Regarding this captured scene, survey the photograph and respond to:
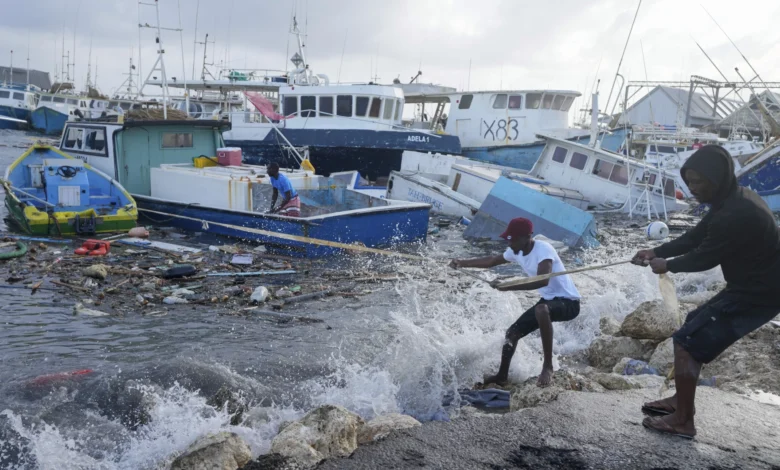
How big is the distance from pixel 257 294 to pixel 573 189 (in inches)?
482

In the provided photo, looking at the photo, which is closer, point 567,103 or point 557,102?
point 557,102

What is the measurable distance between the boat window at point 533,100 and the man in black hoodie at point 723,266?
20.0 meters

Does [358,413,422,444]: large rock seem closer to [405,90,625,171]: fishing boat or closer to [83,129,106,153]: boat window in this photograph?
[83,129,106,153]: boat window

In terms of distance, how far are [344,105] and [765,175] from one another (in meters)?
12.8

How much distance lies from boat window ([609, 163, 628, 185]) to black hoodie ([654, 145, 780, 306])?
14736 millimetres

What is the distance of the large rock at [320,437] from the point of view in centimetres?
369

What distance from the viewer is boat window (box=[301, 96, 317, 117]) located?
21.2m

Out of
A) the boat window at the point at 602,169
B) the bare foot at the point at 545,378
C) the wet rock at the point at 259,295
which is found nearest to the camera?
the bare foot at the point at 545,378

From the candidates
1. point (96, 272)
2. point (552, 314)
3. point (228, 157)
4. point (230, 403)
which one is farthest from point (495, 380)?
point (228, 157)

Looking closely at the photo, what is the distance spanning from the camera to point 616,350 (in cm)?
638

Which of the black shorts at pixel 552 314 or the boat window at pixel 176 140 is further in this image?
the boat window at pixel 176 140

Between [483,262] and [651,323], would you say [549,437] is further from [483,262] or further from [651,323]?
[651,323]

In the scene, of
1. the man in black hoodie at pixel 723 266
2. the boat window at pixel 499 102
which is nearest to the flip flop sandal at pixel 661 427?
the man in black hoodie at pixel 723 266

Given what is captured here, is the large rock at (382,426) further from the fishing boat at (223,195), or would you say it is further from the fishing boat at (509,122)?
the fishing boat at (509,122)
